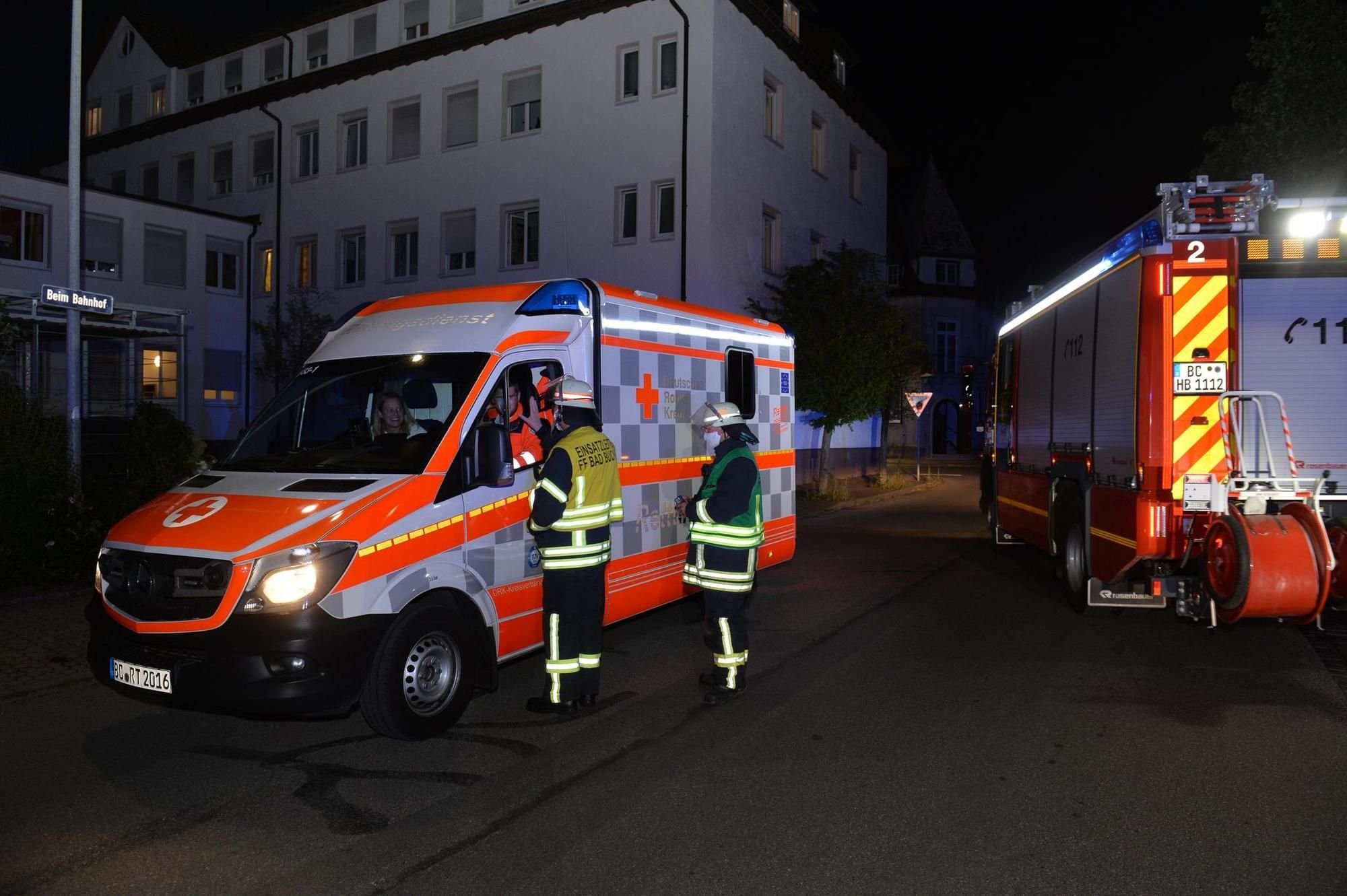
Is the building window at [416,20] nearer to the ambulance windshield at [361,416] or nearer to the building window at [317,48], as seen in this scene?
the building window at [317,48]

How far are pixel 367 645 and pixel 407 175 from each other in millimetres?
24833

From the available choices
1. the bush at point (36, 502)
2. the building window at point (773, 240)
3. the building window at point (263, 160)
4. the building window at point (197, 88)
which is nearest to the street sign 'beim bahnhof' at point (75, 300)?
the bush at point (36, 502)

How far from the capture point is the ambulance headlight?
489 centimetres

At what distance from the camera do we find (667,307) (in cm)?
805

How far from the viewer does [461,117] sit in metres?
26.9

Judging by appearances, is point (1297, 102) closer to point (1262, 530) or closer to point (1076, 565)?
point (1076, 565)

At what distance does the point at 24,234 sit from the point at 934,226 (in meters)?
43.3

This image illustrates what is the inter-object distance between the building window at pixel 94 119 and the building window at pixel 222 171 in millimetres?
7488

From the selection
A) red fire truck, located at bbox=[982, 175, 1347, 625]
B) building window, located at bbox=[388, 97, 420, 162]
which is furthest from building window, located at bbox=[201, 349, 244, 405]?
red fire truck, located at bbox=[982, 175, 1347, 625]

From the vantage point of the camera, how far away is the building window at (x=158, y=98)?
3447cm

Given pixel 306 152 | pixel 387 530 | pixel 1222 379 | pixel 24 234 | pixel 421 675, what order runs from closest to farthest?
1. pixel 387 530
2. pixel 421 675
3. pixel 1222 379
4. pixel 24 234
5. pixel 306 152

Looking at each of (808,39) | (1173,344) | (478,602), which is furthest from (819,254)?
(478,602)

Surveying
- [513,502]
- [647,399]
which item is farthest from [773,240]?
[513,502]

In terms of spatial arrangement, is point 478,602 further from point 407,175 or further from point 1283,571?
point 407,175
